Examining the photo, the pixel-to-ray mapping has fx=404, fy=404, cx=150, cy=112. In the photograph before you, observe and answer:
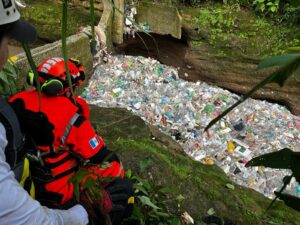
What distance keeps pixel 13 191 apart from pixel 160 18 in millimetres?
5567

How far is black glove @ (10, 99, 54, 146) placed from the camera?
1.35 m

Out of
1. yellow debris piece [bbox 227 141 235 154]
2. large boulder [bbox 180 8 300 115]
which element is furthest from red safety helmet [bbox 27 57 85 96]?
large boulder [bbox 180 8 300 115]

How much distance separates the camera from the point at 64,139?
65.3 inches

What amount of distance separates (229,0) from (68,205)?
522cm

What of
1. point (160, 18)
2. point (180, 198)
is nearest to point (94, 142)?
point (180, 198)

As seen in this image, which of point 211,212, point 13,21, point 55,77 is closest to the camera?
point 13,21

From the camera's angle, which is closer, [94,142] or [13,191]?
[13,191]

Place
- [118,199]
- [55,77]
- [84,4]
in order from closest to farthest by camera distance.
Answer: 1. [118,199]
2. [55,77]
3. [84,4]

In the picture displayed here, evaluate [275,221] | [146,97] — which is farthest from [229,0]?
[275,221]

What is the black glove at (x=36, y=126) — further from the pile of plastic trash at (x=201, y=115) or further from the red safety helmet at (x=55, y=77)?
the pile of plastic trash at (x=201, y=115)

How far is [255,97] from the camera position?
5.57 metres

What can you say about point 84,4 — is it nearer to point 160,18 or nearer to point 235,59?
point 160,18

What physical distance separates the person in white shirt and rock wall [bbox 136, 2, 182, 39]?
5.17 metres

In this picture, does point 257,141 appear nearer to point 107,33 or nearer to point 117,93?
point 117,93
